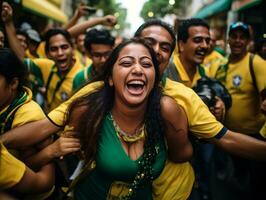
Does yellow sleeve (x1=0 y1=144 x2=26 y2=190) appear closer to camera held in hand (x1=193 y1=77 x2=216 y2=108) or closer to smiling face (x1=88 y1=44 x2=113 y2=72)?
camera held in hand (x1=193 y1=77 x2=216 y2=108)

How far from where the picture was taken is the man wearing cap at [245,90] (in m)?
4.75

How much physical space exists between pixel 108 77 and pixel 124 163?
2.30ft

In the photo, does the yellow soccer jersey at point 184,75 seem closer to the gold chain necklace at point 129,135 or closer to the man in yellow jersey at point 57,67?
the man in yellow jersey at point 57,67

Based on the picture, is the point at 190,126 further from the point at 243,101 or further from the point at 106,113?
the point at 243,101

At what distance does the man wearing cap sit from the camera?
4.75 m

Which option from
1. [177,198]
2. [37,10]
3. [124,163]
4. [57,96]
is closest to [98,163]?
[124,163]

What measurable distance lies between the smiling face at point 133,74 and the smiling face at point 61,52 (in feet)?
7.44

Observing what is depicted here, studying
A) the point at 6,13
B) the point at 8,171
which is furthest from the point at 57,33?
the point at 8,171

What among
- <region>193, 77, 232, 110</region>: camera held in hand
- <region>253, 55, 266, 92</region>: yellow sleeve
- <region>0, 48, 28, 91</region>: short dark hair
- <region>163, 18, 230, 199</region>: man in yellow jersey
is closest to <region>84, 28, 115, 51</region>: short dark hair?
<region>163, 18, 230, 199</region>: man in yellow jersey

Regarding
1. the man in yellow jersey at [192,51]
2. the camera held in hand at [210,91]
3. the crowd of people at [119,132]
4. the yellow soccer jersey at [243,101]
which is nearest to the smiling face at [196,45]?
the man in yellow jersey at [192,51]

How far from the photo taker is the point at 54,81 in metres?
4.80

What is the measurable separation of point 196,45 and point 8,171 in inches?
113

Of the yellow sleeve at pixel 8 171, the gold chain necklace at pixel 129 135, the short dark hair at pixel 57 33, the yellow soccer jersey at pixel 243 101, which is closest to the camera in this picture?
the yellow sleeve at pixel 8 171

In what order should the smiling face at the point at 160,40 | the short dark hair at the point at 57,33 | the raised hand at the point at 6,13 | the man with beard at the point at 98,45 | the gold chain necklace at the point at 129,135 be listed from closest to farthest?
the gold chain necklace at the point at 129,135 < the smiling face at the point at 160,40 < the raised hand at the point at 6,13 < the man with beard at the point at 98,45 < the short dark hair at the point at 57,33
